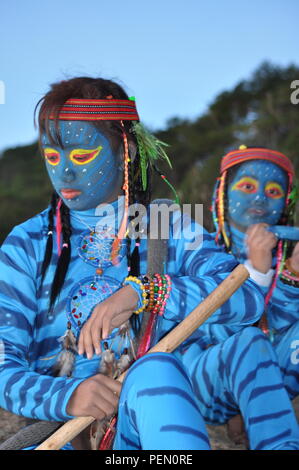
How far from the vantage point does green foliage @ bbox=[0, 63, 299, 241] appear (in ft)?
63.3

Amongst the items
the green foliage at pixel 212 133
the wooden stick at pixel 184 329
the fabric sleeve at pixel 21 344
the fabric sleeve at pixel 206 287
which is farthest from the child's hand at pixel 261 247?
the green foliage at pixel 212 133

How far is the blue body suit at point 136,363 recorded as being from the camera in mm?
1536

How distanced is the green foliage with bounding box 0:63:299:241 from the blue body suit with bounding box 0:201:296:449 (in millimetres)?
15456

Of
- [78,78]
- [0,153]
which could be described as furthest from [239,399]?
[0,153]

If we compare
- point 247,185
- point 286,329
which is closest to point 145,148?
point 247,185

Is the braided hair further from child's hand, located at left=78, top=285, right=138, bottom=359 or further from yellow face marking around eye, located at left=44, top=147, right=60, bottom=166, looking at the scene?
child's hand, located at left=78, top=285, right=138, bottom=359

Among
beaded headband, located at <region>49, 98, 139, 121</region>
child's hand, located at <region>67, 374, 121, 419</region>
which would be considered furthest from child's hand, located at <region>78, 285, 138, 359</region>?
beaded headband, located at <region>49, 98, 139, 121</region>

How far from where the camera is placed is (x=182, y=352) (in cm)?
282

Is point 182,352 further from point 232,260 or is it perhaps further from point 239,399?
point 232,260

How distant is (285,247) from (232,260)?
51.7 inches

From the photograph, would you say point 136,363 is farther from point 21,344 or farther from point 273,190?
point 273,190

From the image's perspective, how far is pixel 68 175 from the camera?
6.95ft

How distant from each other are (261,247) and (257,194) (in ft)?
1.90

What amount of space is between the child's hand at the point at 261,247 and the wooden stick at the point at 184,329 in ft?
3.12
